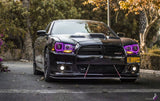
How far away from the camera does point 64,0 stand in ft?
121

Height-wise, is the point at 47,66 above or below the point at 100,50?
below

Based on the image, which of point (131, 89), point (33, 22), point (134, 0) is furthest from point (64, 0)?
point (131, 89)

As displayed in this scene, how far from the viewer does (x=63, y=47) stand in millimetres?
8578

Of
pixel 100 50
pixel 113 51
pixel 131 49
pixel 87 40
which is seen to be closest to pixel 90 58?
pixel 100 50

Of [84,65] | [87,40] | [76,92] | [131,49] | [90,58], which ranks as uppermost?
[87,40]

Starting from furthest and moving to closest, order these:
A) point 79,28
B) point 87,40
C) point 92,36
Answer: point 79,28
point 92,36
point 87,40

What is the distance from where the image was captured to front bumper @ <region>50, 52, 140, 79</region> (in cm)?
846

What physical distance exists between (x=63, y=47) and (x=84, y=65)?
636 mm

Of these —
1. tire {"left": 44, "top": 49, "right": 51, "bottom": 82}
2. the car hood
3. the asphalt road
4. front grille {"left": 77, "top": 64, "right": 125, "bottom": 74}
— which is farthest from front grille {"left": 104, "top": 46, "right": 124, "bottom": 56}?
tire {"left": 44, "top": 49, "right": 51, "bottom": 82}

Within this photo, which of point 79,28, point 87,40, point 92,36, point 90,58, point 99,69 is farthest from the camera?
point 79,28

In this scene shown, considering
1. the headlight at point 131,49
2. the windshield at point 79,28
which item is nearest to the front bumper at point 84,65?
the headlight at point 131,49

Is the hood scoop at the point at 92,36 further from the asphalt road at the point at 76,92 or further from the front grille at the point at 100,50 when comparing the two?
the asphalt road at the point at 76,92

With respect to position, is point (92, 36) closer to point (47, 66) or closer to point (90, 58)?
point (90, 58)

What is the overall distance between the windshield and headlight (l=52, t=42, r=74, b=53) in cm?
107
